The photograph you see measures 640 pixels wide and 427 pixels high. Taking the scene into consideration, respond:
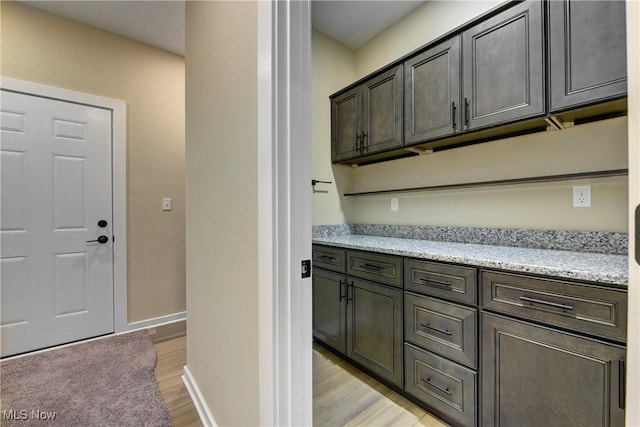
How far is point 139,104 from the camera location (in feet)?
8.50

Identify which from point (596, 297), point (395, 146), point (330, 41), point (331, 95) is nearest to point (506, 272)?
point (596, 297)

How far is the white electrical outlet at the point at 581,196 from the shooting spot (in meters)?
1.45

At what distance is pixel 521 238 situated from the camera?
5.41ft

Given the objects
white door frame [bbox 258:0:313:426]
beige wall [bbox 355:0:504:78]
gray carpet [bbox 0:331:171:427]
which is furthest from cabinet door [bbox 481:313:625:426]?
beige wall [bbox 355:0:504:78]

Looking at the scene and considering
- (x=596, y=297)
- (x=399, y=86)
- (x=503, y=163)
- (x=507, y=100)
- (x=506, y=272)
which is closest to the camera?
(x=596, y=297)

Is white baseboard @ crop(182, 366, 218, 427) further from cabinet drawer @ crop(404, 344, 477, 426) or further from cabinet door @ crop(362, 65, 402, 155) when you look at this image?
cabinet door @ crop(362, 65, 402, 155)

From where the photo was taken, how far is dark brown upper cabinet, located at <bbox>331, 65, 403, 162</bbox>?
206cm

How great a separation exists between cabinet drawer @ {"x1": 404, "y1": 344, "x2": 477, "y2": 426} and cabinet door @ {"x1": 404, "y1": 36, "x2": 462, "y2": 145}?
1.32 metres

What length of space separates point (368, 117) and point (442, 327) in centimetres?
162

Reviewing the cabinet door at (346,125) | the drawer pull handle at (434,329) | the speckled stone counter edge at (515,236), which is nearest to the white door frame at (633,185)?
the drawer pull handle at (434,329)

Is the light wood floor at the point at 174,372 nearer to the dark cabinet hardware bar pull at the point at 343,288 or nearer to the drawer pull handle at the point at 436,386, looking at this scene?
the dark cabinet hardware bar pull at the point at 343,288

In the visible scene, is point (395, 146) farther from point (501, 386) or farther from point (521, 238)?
point (501, 386)

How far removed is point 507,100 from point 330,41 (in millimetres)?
1783

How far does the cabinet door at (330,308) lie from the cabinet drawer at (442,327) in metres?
0.55
